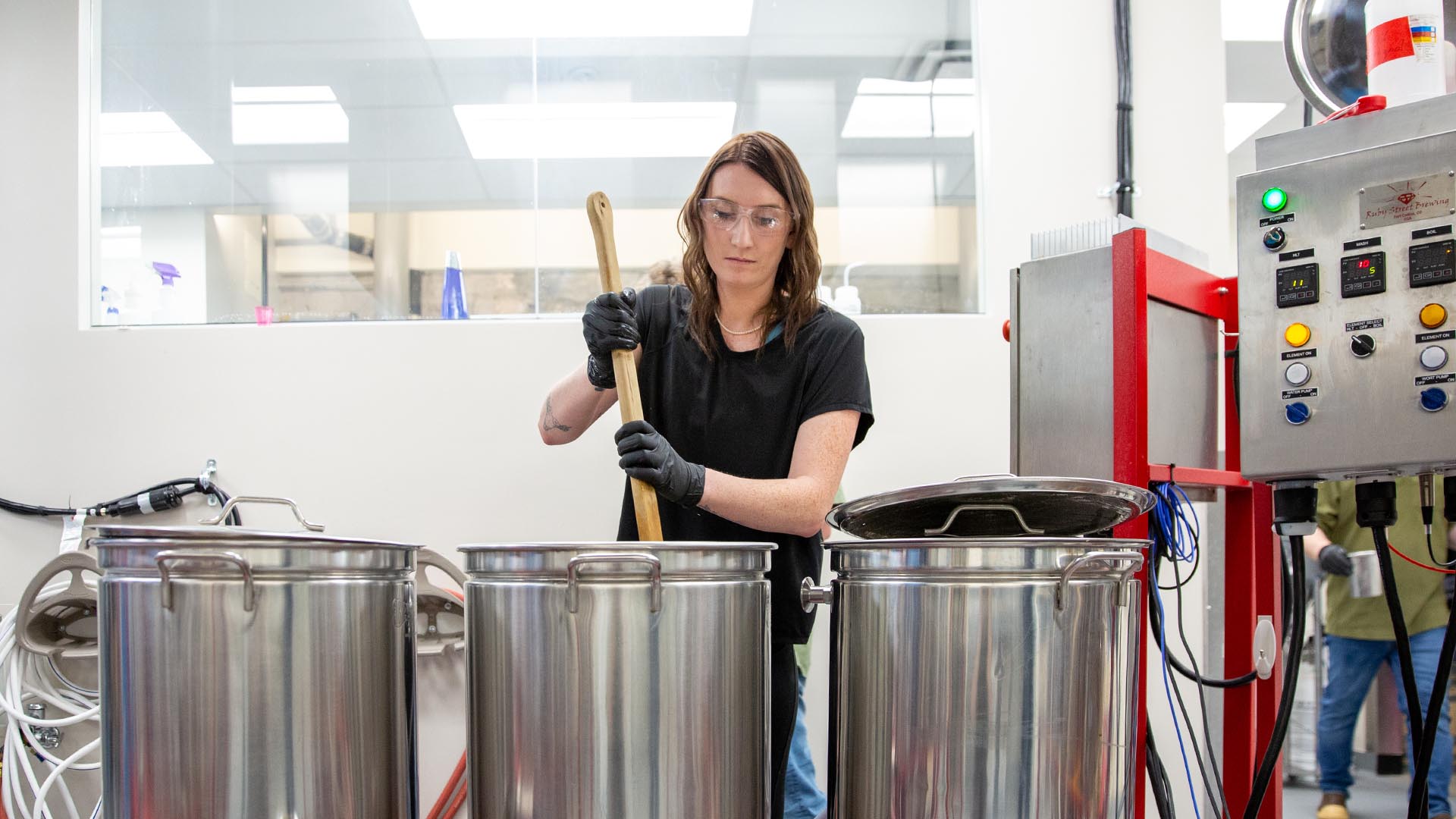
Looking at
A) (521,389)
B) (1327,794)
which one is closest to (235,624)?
(521,389)

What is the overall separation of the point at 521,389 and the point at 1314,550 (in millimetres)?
2018

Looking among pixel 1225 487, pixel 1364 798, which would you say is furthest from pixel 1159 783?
pixel 1364 798

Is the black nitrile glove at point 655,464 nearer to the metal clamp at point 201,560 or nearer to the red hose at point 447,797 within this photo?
the metal clamp at point 201,560

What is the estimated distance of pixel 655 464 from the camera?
114cm

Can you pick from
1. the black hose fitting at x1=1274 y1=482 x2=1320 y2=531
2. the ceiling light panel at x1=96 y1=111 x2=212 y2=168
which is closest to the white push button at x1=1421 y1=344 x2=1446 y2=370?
the black hose fitting at x1=1274 y1=482 x2=1320 y2=531

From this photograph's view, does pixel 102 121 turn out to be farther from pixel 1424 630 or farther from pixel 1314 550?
pixel 1424 630

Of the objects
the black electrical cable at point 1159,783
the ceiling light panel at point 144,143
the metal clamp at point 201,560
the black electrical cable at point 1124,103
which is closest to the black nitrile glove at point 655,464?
the metal clamp at point 201,560

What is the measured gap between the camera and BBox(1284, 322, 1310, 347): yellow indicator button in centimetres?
110

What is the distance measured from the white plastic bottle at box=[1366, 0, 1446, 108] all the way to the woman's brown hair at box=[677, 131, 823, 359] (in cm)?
73

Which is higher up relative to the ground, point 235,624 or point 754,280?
point 754,280

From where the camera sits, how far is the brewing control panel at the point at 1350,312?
1.00 meters

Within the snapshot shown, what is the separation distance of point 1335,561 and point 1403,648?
4.15 ft

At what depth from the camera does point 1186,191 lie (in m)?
2.19

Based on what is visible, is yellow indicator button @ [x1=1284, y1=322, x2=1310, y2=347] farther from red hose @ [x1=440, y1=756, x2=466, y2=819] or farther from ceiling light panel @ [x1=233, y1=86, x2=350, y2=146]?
ceiling light panel @ [x1=233, y1=86, x2=350, y2=146]
